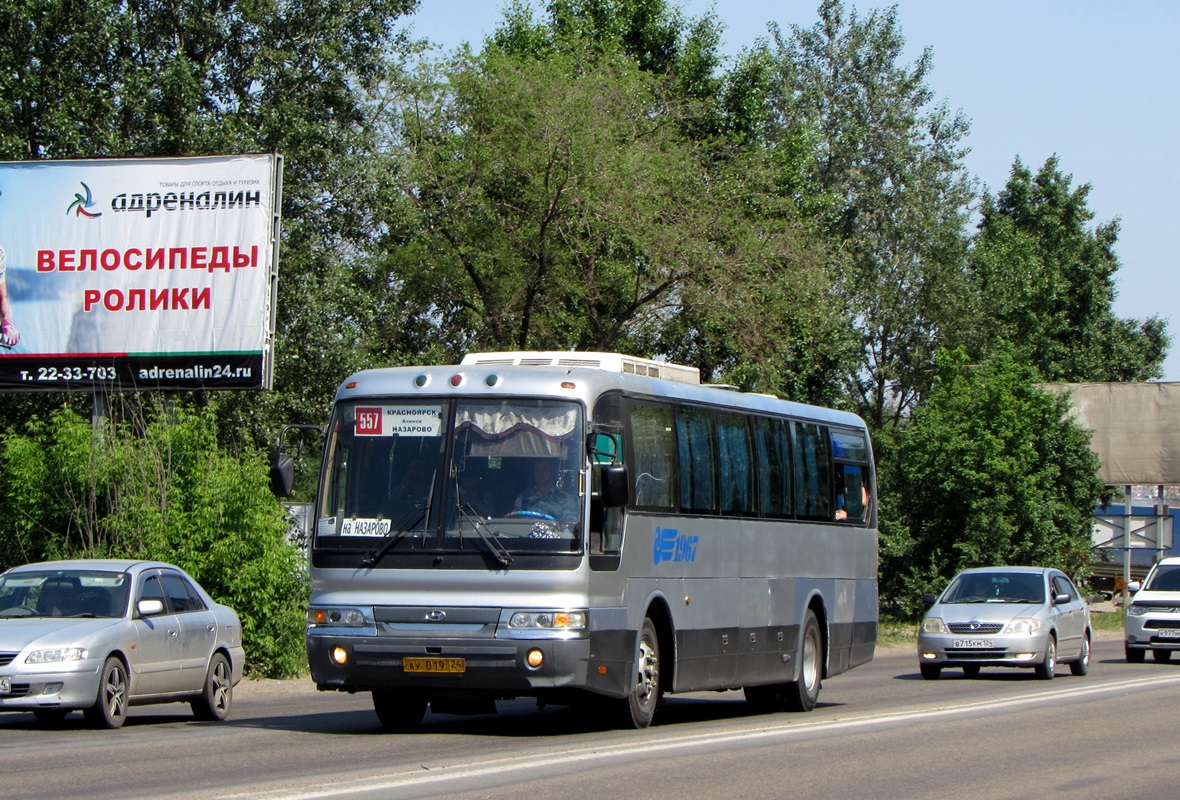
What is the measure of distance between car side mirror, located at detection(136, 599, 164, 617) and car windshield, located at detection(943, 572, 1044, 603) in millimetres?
13776

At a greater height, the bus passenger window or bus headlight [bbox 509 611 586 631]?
the bus passenger window

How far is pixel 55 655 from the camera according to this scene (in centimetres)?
1403

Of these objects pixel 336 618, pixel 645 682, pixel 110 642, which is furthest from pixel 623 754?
pixel 110 642

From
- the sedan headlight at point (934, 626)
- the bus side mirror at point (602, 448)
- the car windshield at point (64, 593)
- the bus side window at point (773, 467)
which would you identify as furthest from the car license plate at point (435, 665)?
the sedan headlight at point (934, 626)

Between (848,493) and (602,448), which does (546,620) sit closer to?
Answer: (602,448)

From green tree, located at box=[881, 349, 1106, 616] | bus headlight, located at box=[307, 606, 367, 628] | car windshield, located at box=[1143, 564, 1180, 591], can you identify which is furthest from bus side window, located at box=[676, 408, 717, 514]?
green tree, located at box=[881, 349, 1106, 616]

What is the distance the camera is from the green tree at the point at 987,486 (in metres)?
42.4

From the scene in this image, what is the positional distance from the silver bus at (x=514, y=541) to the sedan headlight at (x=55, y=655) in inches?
81.9

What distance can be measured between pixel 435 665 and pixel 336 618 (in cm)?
99

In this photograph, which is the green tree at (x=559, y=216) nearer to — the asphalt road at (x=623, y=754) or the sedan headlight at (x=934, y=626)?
the sedan headlight at (x=934, y=626)

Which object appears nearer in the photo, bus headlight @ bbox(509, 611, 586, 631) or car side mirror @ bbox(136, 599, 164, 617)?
bus headlight @ bbox(509, 611, 586, 631)

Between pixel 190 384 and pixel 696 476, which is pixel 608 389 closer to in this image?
pixel 696 476

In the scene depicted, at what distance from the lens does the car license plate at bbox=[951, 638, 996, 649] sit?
79.1 ft

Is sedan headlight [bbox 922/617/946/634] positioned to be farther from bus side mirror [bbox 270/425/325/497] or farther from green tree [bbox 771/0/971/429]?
green tree [bbox 771/0/971/429]
